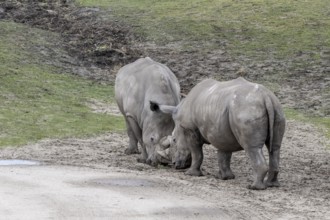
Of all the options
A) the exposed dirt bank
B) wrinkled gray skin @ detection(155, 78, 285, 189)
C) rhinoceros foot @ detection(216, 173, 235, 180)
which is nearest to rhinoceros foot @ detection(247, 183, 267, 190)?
wrinkled gray skin @ detection(155, 78, 285, 189)

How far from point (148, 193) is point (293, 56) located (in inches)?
690

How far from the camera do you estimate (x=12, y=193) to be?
12617 mm

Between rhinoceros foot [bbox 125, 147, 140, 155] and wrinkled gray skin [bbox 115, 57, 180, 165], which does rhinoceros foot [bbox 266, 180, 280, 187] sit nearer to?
wrinkled gray skin [bbox 115, 57, 180, 165]

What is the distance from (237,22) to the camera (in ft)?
111

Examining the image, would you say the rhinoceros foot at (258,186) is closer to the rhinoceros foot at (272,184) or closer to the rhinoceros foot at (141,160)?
the rhinoceros foot at (272,184)

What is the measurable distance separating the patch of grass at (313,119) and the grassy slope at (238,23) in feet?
A: 19.1

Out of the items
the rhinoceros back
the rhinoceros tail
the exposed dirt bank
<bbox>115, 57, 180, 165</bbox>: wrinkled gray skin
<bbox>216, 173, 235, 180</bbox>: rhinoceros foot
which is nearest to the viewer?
the rhinoceros tail

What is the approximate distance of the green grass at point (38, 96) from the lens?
66.2 feet

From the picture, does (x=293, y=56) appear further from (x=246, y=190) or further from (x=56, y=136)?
(x=246, y=190)

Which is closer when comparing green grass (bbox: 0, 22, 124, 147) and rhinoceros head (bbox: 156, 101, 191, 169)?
rhinoceros head (bbox: 156, 101, 191, 169)

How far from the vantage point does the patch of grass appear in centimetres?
2205

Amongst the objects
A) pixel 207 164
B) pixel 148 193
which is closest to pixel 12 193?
pixel 148 193

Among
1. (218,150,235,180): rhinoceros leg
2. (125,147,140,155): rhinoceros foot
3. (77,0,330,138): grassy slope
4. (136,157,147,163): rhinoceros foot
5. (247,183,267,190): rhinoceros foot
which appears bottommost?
(77,0,330,138): grassy slope

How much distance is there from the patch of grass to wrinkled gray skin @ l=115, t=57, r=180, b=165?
564cm
